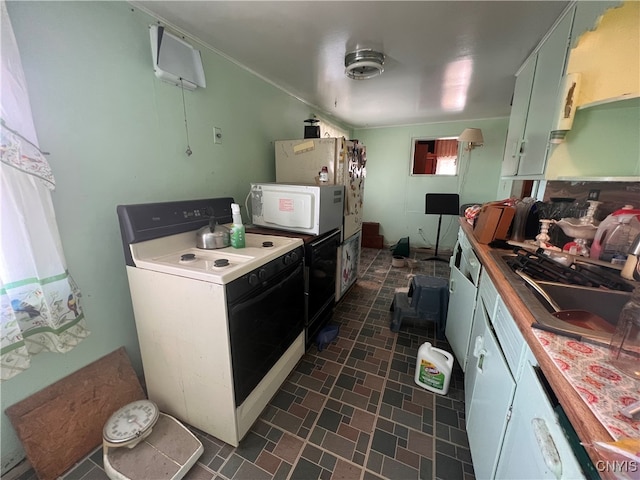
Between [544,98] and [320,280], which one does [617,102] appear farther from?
[320,280]

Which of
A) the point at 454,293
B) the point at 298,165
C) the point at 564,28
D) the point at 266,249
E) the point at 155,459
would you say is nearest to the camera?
the point at 155,459

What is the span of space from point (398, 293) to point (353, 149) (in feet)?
4.96

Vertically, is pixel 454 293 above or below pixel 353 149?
below

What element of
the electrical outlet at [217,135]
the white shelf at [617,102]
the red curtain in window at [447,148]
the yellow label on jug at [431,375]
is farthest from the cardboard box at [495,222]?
the red curtain in window at [447,148]

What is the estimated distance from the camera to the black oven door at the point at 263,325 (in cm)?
119

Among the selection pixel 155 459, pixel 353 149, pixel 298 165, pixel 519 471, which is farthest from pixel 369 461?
pixel 353 149

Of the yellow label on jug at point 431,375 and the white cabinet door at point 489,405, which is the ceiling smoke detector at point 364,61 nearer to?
the white cabinet door at point 489,405

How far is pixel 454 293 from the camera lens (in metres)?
1.89

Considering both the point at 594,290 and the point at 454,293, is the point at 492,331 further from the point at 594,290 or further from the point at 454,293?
the point at 454,293

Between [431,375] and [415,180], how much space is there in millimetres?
3738

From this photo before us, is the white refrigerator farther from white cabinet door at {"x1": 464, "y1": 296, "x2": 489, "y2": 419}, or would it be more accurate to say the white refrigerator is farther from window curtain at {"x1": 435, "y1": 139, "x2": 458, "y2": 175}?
window curtain at {"x1": 435, "y1": 139, "x2": 458, "y2": 175}

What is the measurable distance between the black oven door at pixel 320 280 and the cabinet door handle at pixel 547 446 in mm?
1364

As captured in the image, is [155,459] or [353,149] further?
[353,149]

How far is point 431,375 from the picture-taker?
1631 mm
